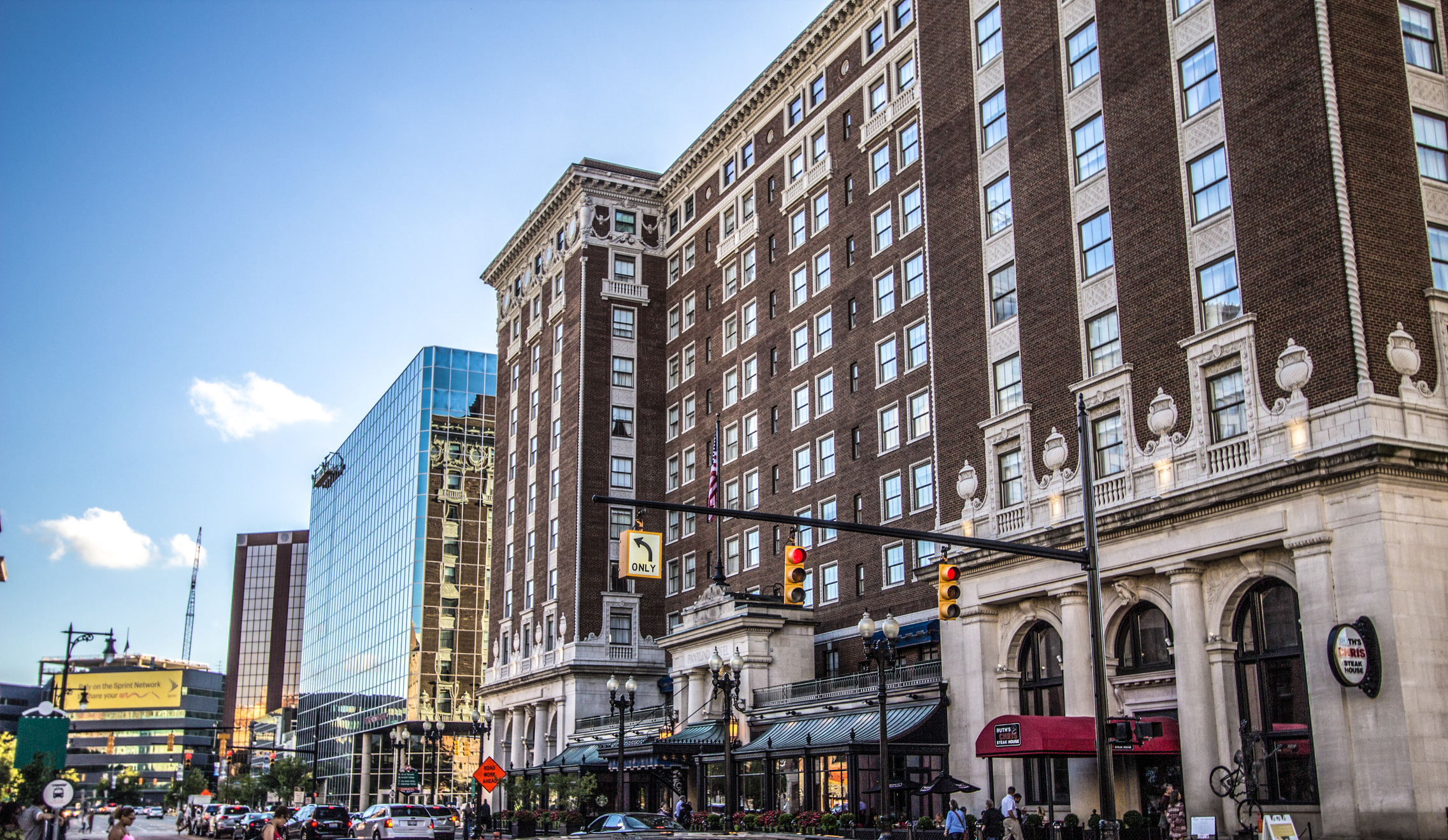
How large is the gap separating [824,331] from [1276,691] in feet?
113

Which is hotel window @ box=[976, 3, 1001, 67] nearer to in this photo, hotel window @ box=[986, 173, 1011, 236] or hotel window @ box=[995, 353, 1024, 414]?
hotel window @ box=[986, 173, 1011, 236]

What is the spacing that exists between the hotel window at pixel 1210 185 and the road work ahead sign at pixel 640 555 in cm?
1902

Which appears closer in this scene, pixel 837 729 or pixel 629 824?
pixel 629 824

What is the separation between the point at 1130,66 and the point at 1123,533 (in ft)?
47.4

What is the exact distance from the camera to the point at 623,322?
84688 mm

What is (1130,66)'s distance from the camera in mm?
39562

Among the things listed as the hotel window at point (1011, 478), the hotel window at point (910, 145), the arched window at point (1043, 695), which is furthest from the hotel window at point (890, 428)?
the arched window at point (1043, 695)

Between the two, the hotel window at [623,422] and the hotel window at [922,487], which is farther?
the hotel window at [623,422]

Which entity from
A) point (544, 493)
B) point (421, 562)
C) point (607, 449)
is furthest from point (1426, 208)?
point (421, 562)

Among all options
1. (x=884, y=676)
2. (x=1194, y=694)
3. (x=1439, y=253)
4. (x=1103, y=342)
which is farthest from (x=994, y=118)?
(x=884, y=676)

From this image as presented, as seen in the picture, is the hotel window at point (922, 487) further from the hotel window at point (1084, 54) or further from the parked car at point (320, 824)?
the parked car at point (320, 824)

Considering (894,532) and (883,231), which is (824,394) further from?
(894,532)

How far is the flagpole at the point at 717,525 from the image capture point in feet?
96.9

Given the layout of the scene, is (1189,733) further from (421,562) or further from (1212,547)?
(421,562)
